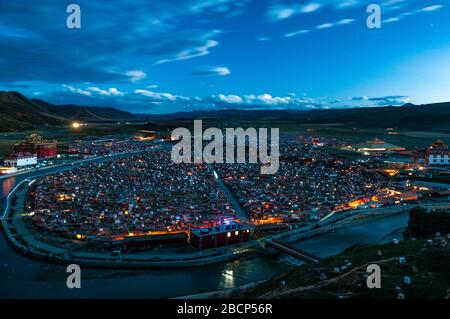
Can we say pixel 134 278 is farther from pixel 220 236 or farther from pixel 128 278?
pixel 220 236

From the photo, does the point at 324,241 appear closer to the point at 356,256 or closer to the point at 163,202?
the point at 356,256

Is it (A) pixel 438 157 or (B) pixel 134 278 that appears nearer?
(B) pixel 134 278

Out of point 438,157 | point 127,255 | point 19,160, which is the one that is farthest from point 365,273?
point 19,160

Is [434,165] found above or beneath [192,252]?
above

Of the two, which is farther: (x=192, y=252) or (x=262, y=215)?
(x=262, y=215)

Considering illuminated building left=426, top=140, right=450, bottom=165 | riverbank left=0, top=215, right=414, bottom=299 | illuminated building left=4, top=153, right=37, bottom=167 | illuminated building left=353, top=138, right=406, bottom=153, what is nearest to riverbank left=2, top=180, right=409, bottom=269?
riverbank left=0, top=215, right=414, bottom=299

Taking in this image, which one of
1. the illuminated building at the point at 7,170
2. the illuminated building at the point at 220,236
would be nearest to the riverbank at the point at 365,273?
the illuminated building at the point at 220,236
